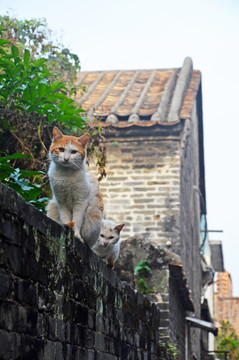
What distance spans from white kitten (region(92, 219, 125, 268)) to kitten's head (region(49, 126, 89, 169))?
3.59 ft

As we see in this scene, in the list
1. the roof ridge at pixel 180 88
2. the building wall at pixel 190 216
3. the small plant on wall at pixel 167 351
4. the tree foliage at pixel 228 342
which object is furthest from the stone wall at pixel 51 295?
the tree foliage at pixel 228 342

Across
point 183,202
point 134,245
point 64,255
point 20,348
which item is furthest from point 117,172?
point 20,348

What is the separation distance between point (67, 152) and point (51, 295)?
138 centimetres

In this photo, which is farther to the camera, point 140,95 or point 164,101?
point 140,95

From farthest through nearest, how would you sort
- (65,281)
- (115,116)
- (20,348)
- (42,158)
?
(115,116), (42,158), (65,281), (20,348)

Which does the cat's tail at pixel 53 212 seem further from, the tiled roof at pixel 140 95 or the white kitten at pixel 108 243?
the tiled roof at pixel 140 95

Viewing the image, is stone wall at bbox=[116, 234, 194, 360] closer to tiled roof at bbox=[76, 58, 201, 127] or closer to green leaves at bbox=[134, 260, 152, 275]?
green leaves at bbox=[134, 260, 152, 275]

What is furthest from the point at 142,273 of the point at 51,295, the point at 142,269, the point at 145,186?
the point at 51,295

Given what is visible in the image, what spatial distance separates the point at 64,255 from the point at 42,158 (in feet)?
14.8

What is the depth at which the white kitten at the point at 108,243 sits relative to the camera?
623cm

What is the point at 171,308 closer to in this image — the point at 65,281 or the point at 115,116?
the point at 115,116

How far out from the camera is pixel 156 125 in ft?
43.3

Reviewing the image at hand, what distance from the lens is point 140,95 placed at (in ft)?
48.9

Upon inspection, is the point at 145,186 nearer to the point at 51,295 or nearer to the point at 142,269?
the point at 142,269
